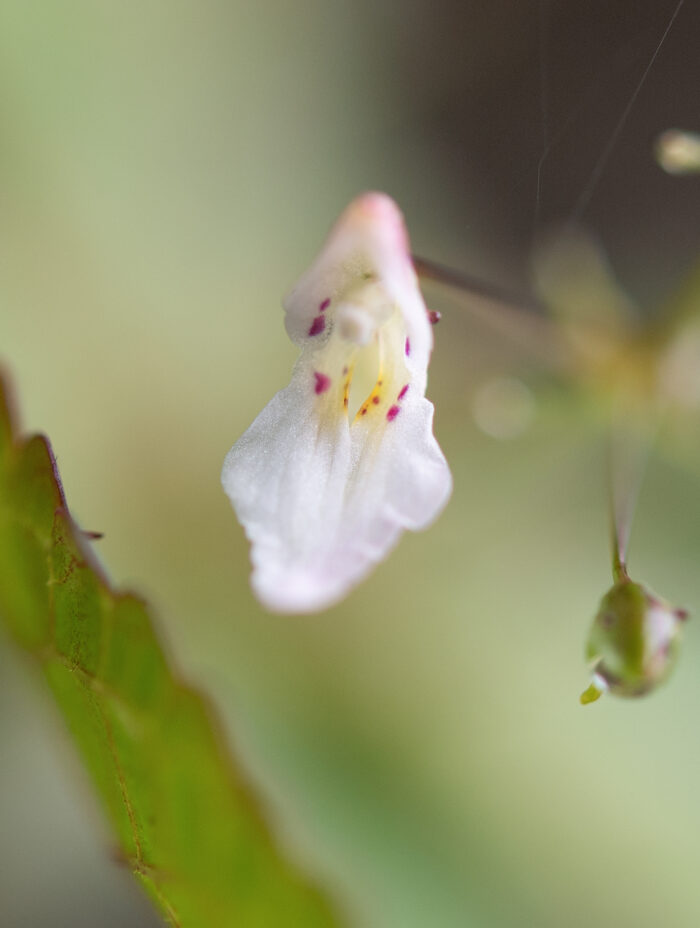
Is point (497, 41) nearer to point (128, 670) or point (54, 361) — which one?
point (54, 361)

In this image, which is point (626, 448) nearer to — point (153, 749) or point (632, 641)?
point (632, 641)

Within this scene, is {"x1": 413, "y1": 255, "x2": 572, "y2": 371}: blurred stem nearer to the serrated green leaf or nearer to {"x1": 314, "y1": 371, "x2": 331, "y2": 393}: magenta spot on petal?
{"x1": 314, "y1": 371, "x2": 331, "y2": 393}: magenta spot on petal

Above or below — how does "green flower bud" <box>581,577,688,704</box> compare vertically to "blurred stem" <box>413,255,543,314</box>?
below

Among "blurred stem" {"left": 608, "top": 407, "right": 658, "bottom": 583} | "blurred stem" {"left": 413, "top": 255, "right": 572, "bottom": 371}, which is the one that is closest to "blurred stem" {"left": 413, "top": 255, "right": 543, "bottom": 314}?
"blurred stem" {"left": 413, "top": 255, "right": 572, "bottom": 371}

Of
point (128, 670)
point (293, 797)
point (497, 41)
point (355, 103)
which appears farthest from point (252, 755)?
point (497, 41)

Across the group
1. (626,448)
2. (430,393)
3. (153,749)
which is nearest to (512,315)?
(626,448)
